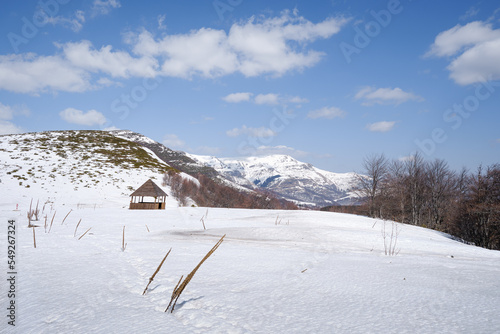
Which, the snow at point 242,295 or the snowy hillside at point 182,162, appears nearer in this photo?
the snow at point 242,295

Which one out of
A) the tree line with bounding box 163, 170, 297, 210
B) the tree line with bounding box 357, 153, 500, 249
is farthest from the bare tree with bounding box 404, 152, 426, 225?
the tree line with bounding box 163, 170, 297, 210

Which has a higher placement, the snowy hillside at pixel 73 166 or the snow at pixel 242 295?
the snowy hillside at pixel 73 166

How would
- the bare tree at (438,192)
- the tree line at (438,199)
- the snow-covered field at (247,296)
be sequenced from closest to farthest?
1. the snow-covered field at (247,296)
2. the tree line at (438,199)
3. the bare tree at (438,192)

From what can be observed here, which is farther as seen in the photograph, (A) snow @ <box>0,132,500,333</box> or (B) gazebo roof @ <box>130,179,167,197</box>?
(B) gazebo roof @ <box>130,179,167,197</box>

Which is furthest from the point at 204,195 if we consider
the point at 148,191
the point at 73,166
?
the point at 73,166

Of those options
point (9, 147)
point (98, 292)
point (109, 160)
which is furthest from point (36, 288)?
point (9, 147)

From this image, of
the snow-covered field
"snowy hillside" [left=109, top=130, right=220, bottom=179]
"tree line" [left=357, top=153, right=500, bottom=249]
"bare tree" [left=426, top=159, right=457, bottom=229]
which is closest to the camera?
the snow-covered field

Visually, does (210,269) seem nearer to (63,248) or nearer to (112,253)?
(112,253)

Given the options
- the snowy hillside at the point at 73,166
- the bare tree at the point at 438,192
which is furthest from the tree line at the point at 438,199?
the snowy hillside at the point at 73,166

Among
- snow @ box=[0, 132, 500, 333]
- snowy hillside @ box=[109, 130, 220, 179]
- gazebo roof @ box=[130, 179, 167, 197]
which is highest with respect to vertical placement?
snowy hillside @ box=[109, 130, 220, 179]

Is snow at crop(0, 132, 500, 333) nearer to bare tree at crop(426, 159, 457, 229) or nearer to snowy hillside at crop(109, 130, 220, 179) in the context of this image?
bare tree at crop(426, 159, 457, 229)

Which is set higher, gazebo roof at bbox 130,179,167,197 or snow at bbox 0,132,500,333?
gazebo roof at bbox 130,179,167,197

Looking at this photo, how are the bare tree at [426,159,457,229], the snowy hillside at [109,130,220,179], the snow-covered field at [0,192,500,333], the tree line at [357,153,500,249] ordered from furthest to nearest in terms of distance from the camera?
the snowy hillside at [109,130,220,179]
the bare tree at [426,159,457,229]
the tree line at [357,153,500,249]
the snow-covered field at [0,192,500,333]

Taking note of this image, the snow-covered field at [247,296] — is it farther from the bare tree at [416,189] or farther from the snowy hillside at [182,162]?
the snowy hillside at [182,162]
